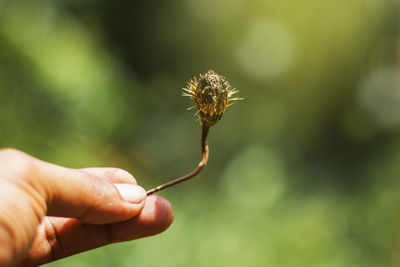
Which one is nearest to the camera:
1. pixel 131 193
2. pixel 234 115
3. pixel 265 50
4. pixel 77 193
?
pixel 77 193

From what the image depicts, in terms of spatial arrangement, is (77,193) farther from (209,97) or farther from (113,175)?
(209,97)

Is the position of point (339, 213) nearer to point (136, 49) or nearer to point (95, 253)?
point (95, 253)

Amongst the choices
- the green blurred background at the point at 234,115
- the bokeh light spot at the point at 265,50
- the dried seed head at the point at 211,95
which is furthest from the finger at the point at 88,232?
the bokeh light spot at the point at 265,50

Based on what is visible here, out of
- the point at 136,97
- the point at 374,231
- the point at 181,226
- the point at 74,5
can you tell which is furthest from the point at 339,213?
the point at 74,5

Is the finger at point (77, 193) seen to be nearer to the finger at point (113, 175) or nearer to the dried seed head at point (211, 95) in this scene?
the finger at point (113, 175)

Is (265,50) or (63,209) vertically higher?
(265,50)

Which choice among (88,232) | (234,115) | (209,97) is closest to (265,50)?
(234,115)

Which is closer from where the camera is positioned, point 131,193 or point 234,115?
point 131,193
